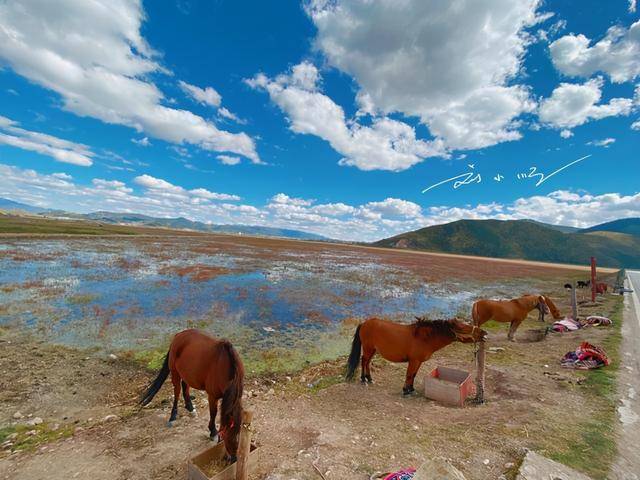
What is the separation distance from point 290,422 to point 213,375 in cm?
253

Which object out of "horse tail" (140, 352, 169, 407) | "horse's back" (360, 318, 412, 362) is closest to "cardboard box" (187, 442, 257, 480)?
"horse tail" (140, 352, 169, 407)

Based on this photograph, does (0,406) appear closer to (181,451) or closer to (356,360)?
(181,451)

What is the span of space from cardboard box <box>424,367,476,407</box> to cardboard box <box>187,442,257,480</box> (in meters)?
5.26

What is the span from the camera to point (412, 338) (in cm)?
862

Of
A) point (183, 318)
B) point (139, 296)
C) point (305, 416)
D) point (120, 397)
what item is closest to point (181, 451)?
point (305, 416)

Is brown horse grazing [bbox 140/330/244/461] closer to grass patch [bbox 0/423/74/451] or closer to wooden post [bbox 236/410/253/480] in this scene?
wooden post [bbox 236/410/253/480]

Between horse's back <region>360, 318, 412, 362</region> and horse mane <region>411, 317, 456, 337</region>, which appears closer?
horse mane <region>411, 317, 456, 337</region>

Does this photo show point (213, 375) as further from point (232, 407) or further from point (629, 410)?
point (629, 410)

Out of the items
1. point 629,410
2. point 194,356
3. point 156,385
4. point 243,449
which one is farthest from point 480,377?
point 156,385

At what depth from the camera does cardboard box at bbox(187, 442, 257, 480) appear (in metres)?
4.58

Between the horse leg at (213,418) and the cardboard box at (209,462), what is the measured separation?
2.50ft

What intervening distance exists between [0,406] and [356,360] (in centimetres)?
937

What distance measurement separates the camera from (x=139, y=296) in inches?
751

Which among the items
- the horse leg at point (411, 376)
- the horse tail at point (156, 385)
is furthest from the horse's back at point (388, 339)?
the horse tail at point (156, 385)
